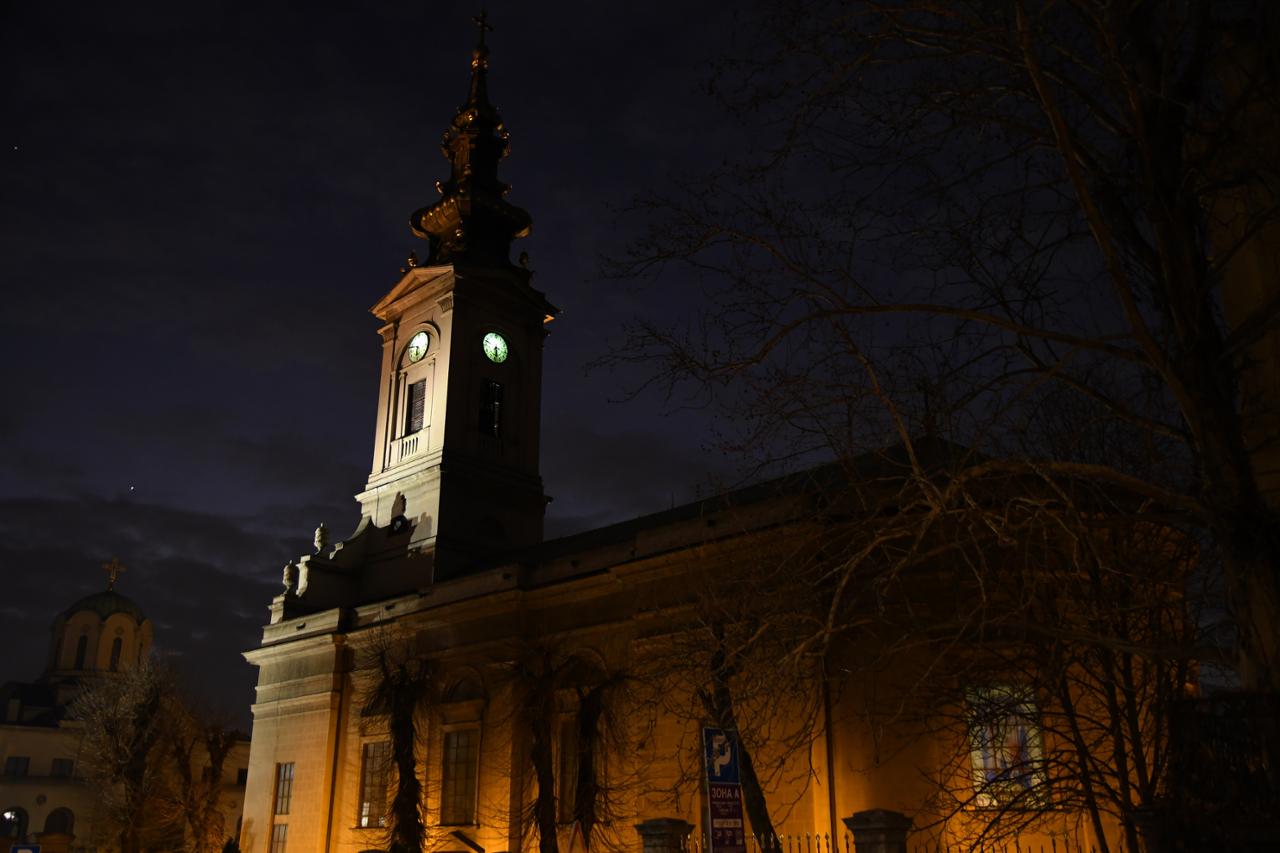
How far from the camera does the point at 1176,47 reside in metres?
8.43

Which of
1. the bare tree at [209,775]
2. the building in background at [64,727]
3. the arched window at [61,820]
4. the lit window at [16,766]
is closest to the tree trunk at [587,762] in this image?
the bare tree at [209,775]

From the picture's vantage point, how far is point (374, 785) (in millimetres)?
32531

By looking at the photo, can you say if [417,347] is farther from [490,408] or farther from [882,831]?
[882,831]

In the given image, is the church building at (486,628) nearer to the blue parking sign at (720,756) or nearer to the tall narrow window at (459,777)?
the tall narrow window at (459,777)

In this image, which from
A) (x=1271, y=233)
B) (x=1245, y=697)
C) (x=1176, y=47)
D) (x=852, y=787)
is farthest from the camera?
(x=852, y=787)

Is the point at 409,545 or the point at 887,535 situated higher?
the point at 409,545

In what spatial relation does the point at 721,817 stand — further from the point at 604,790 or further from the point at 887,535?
the point at 604,790

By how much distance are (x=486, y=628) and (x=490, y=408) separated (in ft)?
34.0

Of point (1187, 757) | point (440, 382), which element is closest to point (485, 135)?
point (440, 382)

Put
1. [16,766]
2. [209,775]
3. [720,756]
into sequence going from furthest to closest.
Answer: [16,766]
[209,775]
[720,756]

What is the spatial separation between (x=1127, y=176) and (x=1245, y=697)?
3906mm

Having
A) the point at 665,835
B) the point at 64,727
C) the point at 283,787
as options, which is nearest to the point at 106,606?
the point at 64,727

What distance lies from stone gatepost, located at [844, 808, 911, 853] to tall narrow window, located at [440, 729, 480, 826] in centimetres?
1746

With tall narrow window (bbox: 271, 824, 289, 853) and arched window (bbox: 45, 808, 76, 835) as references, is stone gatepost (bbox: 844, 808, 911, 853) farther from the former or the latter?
arched window (bbox: 45, 808, 76, 835)
